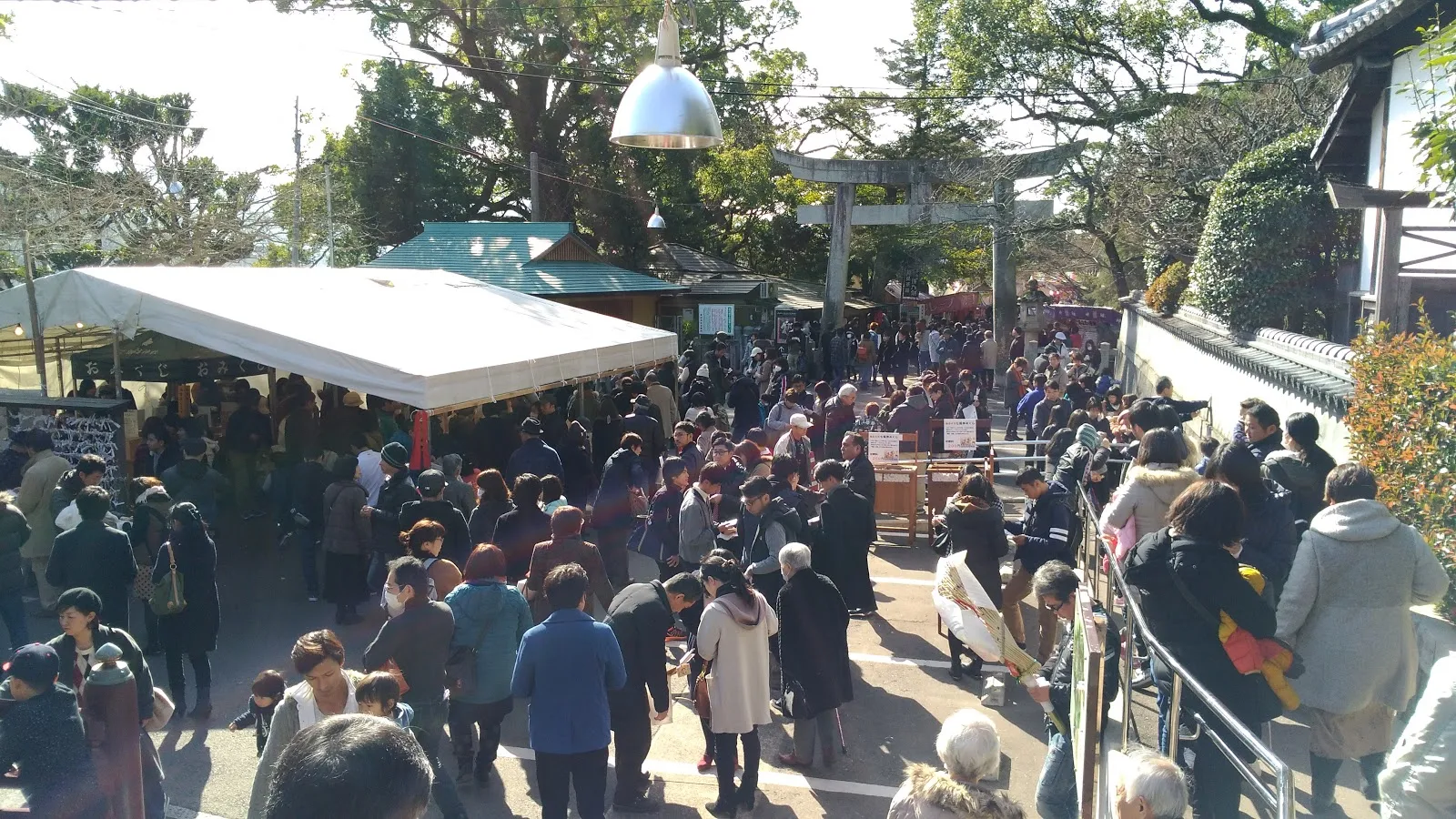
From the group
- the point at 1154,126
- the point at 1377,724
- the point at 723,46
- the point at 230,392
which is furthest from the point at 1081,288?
the point at 1377,724

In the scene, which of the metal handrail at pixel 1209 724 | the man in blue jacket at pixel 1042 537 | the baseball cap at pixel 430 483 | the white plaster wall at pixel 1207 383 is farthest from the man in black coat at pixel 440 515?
the white plaster wall at pixel 1207 383

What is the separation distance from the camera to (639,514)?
26.5 ft

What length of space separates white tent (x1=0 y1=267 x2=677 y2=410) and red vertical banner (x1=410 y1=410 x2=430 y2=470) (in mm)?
297

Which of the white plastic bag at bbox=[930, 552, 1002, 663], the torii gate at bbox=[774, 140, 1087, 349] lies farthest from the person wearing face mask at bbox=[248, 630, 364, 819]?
the torii gate at bbox=[774, 140, 1087, 349]

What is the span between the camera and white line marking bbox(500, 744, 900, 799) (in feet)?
17.3

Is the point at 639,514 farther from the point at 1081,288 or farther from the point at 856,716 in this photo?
the point at 1081,288

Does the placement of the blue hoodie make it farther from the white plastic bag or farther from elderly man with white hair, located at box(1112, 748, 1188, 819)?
elderly man with white hair, located at box(1112, 748, 1188, 819)

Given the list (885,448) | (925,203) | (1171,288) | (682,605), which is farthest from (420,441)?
(925,203)

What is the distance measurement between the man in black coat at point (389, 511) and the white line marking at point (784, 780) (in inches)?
78.3

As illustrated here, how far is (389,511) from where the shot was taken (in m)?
7.24

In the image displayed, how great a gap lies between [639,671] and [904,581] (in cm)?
471

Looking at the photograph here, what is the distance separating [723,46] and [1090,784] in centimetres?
2998

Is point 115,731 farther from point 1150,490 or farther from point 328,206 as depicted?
point 328,206

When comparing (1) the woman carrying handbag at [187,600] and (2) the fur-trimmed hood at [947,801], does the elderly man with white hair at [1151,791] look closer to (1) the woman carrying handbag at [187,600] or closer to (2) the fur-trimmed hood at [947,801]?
(2) the fur-trimmed hood at [947,801]
